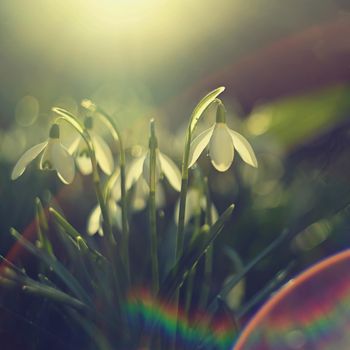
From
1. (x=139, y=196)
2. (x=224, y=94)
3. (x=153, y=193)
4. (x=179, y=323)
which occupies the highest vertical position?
(x=224, y=94)

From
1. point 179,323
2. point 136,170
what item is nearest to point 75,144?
point 136,170

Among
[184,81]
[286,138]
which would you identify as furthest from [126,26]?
[286,138]

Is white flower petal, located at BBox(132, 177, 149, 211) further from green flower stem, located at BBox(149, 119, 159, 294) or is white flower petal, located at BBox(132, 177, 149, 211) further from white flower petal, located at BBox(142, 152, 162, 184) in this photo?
green flower stem, located at BBox(149, 119, 159, 294)

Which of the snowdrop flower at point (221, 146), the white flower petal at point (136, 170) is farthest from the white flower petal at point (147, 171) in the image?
the snowdrop flower at point (221, 146)

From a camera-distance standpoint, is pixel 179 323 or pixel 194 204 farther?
pixel 194 204

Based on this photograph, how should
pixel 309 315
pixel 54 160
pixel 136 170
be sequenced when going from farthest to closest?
pixel 309 315 < pixel 136 170 < pixel 54 160

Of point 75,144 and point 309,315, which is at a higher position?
point 75,144

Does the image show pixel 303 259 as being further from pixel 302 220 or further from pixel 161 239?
pixel 161 239

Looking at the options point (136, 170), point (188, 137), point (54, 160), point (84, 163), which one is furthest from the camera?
point (84, 163)

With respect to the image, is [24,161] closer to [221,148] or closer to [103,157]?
[103,157]
